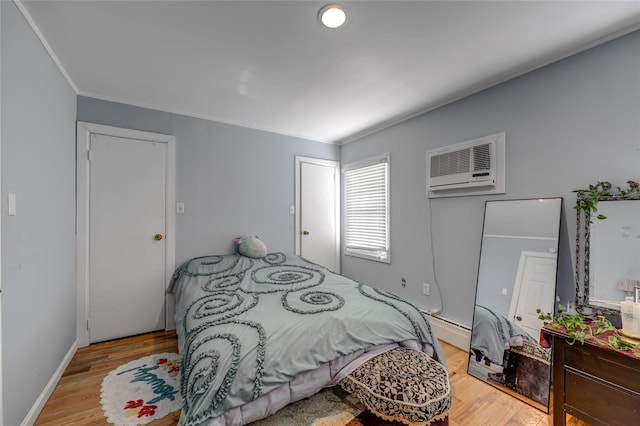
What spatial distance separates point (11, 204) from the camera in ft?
4.60

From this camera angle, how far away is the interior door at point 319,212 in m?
3.86

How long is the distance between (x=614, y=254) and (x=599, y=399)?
0.84 meters

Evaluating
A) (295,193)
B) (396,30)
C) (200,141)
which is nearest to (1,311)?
(200,141)

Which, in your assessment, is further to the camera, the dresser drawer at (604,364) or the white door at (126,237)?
the white door at (126,237)

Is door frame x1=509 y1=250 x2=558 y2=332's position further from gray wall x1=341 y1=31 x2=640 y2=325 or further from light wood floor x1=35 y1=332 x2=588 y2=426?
light wood floor x1=35 y1=332 x2=588 y2=426

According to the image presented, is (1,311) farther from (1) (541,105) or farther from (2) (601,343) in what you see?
(1) (541,105)

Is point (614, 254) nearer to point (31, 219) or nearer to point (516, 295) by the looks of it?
point (516, 295)

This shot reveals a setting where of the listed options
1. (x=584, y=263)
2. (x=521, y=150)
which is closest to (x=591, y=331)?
(x=584, y=263)

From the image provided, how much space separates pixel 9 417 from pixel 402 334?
213cm

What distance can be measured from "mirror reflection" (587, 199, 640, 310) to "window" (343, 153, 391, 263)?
1861 mm

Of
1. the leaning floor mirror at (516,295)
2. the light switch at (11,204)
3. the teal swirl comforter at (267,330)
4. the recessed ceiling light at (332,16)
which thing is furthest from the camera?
the leaning floor mirror at (516,295)

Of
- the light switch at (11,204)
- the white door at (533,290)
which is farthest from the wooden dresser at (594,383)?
the light switch at (11,204)

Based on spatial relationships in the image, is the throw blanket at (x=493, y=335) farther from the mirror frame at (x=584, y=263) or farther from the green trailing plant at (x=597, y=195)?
the green trailing plant at (x=597, y=195)

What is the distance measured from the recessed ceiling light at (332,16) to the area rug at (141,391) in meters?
2.60
